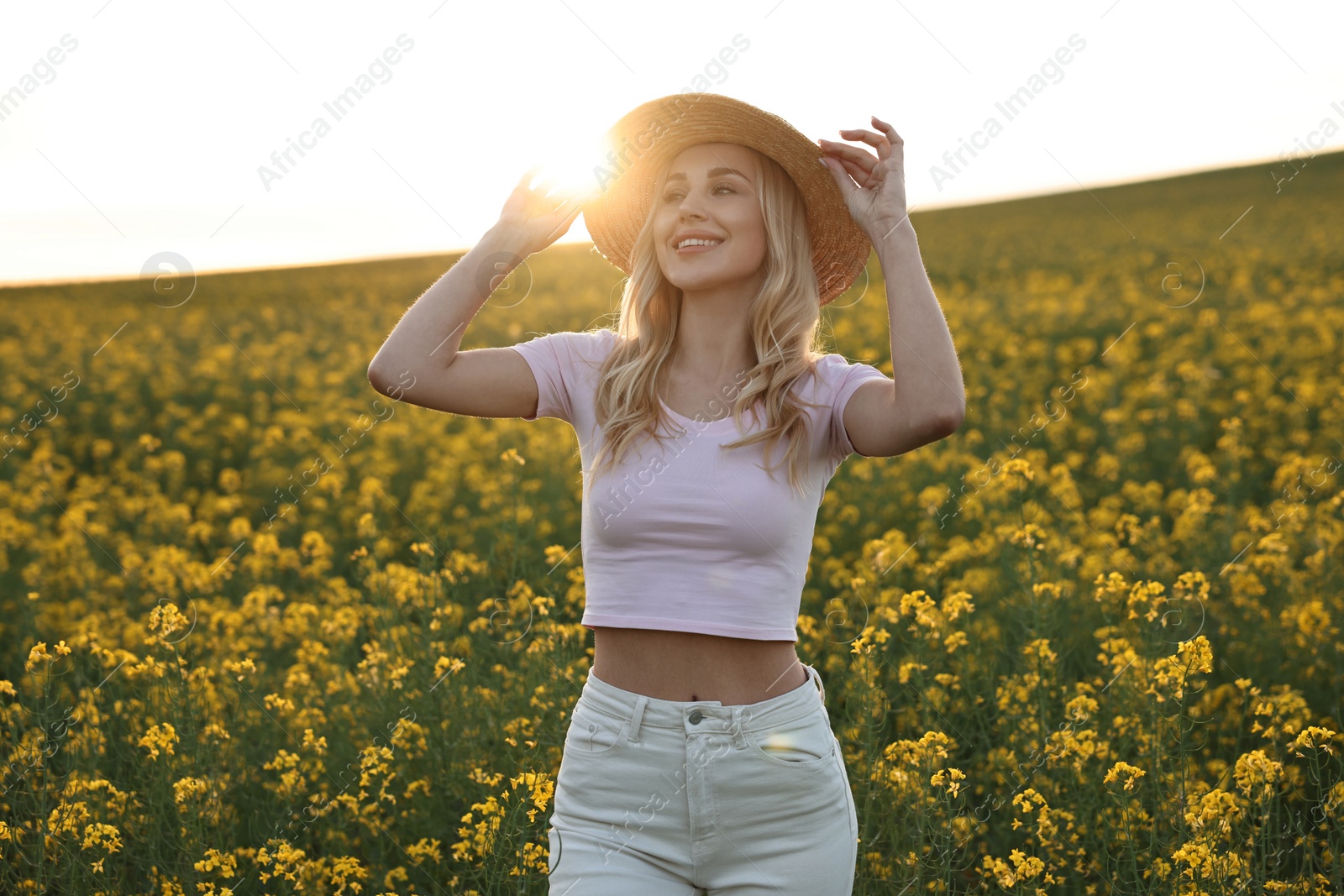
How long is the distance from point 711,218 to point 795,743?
1033 millimetres

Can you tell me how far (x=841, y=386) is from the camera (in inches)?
80.4

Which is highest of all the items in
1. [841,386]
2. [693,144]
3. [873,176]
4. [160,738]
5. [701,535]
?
[693,144]

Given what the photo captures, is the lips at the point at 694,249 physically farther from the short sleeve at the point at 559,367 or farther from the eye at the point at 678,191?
the short sleeve at the point at 559,367

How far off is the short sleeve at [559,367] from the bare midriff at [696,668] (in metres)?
0.51

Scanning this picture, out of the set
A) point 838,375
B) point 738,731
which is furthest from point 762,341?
point 738,731

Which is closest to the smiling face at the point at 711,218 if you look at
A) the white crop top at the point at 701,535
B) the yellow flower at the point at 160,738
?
the white crop top at the point at 701,535

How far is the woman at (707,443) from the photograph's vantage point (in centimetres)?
182

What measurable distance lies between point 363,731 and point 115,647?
1.85 metres

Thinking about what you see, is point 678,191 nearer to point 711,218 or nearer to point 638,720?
point 711,218

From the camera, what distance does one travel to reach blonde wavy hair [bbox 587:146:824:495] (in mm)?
1974

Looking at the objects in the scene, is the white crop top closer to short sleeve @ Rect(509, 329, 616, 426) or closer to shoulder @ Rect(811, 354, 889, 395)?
shoulder @ Rect(811, 354, 889, 395)

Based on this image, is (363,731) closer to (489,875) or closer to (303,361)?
(489,875)

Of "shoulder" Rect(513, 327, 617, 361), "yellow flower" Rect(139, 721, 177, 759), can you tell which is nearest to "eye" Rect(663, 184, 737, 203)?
"shoulder" Rect(513, 327, 617, 361)

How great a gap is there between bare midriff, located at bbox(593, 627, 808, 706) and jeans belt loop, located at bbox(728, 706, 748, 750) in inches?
1.3
